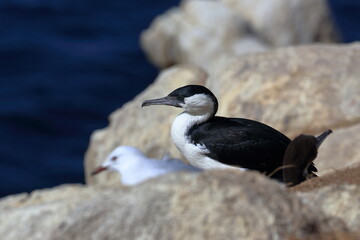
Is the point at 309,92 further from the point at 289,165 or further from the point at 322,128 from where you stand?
the point at 289,165

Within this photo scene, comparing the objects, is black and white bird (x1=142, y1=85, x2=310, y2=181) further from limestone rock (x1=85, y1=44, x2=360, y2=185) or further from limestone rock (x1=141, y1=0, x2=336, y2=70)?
limestone rock (x1=141, y1=0, x2=336, y2=70)

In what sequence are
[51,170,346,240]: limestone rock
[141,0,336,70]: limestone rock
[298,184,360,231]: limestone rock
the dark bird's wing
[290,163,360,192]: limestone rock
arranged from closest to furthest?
[51,170,346,240]: limestone rock < [298,184,360,231]: limestone rock < [290,163,360,192]: limestone rock < the dark bird's wing < [141,0,336,70]: limestone rock

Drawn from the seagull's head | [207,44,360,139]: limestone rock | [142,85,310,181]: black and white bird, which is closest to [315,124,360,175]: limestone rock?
[207,44,360,139]: limestone rock

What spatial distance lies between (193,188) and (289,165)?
2.26 meters

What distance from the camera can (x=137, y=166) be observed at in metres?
9.51

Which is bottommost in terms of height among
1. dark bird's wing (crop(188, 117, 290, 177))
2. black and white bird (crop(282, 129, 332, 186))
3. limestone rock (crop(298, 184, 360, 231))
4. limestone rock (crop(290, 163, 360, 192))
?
limestone rock (crop(298, 184, 360, 231))

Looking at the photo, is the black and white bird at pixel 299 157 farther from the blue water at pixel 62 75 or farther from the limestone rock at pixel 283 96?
the blue water at pixel 62 75

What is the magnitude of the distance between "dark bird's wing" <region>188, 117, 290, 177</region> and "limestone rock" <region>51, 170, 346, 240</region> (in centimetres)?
290

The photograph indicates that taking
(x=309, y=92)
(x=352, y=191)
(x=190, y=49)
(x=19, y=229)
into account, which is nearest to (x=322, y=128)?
(x=309, y=92)

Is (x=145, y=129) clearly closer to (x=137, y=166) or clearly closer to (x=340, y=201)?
(x=137, y=166)

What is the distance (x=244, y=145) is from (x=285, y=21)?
1423cm

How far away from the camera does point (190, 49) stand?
2388 cm

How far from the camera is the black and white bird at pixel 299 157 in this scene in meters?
8.91

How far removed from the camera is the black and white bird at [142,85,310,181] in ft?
33.1
